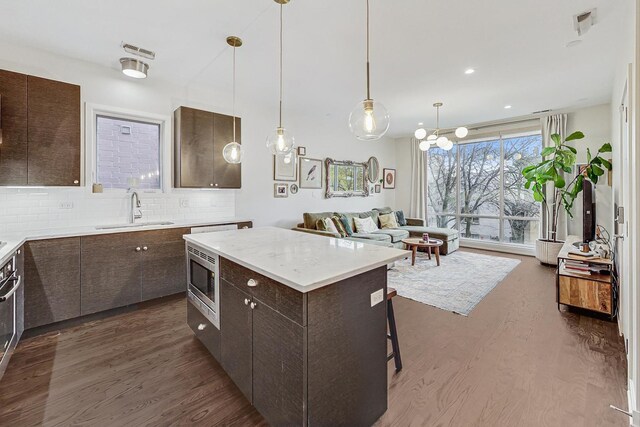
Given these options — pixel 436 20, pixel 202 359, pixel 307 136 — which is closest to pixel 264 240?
pixel 202 359

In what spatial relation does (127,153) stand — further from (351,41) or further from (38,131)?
(351,41)

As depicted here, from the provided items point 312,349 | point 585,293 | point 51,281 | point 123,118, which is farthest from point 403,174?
point 51,281

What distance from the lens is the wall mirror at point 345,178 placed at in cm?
619

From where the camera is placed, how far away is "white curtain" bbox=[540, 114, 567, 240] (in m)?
5.33

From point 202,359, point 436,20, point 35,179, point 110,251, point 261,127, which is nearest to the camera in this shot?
point 202,359

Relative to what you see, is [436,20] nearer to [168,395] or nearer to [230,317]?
[230,317]

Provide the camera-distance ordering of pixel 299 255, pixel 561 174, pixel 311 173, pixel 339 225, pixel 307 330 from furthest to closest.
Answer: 1. pixel 311 173
2. pixel 339 225
3. pixel 561 174
4. pixel 299 255
5. pixel 307 330

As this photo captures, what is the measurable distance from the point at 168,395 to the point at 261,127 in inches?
159

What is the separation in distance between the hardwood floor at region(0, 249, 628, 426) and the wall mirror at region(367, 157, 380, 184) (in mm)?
4552

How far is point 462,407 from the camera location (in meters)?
1.77

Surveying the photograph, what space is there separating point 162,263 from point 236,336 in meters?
2.03

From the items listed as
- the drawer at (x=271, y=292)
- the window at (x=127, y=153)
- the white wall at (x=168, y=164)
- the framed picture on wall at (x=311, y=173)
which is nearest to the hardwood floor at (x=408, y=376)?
the drawer at (x=271, y=292)

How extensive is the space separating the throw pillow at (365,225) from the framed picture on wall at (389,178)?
1.89 m

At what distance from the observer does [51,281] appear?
2695 mm
